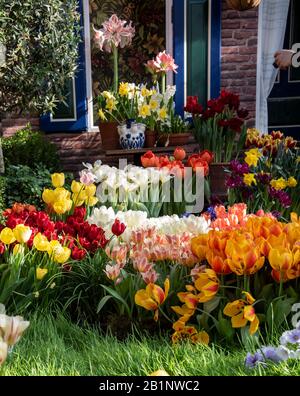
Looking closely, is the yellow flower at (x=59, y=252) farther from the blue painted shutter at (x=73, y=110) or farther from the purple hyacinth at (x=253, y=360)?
the blue painted shutter at (x=73, y=110)

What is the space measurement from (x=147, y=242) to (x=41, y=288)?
487mm

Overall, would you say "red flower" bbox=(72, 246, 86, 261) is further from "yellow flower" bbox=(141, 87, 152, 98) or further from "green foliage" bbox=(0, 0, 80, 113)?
"yellow flower" bbox=(141, 87, 152, 98)

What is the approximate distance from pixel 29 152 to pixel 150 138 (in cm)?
125

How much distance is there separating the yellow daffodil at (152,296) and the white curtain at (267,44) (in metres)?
4.67

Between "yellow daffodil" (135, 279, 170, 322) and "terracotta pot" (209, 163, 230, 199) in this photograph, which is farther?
"terracotta pot" (209, 163, 230, 199)

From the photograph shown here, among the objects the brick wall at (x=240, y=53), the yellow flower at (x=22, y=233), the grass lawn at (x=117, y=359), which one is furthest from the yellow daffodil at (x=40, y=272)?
the brick wall at (x=240, y=53)

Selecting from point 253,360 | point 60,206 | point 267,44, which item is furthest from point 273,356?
point 267,44

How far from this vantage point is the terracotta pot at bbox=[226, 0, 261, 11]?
544 cm

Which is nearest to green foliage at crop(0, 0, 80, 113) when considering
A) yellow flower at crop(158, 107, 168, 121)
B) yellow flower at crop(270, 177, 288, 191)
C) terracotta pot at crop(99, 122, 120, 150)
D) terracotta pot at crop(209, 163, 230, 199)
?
terracotta pot at crop(99, 122, 120, 150)

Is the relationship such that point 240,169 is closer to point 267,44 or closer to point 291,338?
point 291,338

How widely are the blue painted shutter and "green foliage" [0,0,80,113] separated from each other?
3.27ft

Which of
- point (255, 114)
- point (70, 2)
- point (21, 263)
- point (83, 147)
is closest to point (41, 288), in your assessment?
point (21, 263)

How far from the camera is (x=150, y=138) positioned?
507 cm
